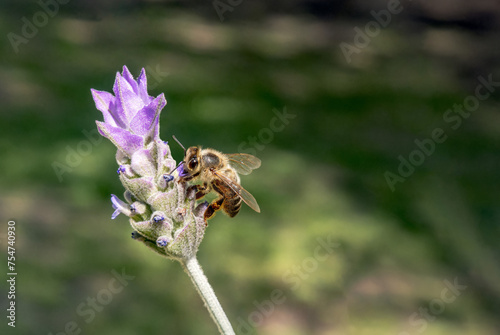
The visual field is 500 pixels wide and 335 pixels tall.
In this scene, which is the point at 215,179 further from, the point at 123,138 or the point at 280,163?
the point at 280,163

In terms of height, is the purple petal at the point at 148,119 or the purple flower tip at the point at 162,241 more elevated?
the purple petal at the point at 148,119

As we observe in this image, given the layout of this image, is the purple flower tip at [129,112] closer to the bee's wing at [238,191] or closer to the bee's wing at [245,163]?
the bee's wing at [238,191]

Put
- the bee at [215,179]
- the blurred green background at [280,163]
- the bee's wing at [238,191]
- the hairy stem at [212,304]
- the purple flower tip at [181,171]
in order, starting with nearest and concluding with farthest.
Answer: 1. the hairy stem at [212,304]
2. the purple flower tip at [181,171]
3. the bee at [215,179]
4. the bee's wing at [238,191]
5. the blurred green background at [280,163]

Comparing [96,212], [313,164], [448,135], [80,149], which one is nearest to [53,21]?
[80,149]

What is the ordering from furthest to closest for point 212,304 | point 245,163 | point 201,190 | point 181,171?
1. point 245,163
2. point 201,190
3. point 181,171
4. point 212,304

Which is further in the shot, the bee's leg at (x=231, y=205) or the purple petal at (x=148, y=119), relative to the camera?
the bee's leg at (x=231, y=205)

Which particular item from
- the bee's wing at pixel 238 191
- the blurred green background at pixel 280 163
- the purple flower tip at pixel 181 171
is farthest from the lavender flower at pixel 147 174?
the blurred green background at pixel 280 163

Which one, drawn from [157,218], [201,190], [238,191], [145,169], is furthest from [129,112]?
[238,191]

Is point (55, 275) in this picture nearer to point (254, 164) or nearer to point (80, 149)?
point (80, 149)
